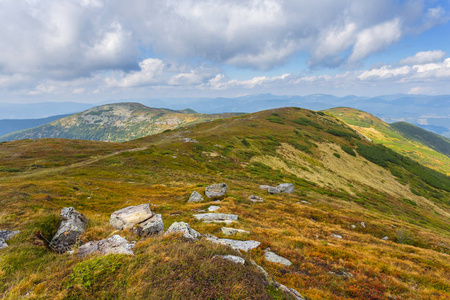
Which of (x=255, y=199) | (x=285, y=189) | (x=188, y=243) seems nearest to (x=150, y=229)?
(x=188, y=243)

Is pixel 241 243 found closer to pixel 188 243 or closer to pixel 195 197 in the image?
pixel 188 243

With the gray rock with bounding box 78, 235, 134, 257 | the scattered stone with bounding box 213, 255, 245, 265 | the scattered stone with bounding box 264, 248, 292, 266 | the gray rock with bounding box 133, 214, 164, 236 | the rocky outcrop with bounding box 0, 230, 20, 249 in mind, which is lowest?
the scattered stone with bounding box 264, 248, 292, 266

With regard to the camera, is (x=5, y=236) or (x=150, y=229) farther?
(x=150, y=229)

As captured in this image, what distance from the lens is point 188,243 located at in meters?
9.23

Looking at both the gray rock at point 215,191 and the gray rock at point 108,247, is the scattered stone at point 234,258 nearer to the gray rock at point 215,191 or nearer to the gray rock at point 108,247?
the gray rock at point 108,247

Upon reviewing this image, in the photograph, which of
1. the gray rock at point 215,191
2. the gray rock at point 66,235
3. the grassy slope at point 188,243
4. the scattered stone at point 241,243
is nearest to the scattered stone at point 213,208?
the grassy slope at point 188,243

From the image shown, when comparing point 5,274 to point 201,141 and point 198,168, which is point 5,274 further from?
point 201,141

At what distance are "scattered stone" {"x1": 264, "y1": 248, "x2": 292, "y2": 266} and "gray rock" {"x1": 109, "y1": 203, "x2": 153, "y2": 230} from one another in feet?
31.9

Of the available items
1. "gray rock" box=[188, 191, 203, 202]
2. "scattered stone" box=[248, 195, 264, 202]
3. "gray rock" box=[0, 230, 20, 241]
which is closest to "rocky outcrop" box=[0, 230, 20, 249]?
"gray rock" box=[0, 230, 20, 241]

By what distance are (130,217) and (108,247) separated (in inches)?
245

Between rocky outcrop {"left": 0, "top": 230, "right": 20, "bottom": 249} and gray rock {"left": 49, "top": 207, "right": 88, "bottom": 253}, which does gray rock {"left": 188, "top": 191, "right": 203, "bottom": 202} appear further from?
rocky outcrop {"left": 0, "top": 230, "right": 20, "bottom": 249}

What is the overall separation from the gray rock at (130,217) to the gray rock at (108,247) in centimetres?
358

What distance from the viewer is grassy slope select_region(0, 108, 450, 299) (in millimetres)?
6746

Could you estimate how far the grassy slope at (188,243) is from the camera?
6746 mm
